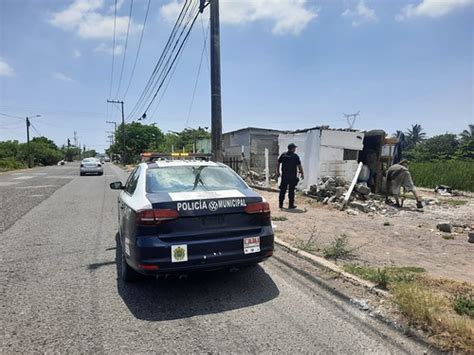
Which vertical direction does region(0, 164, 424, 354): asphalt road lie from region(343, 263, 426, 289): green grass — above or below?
below

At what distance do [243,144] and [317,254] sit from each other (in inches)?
657

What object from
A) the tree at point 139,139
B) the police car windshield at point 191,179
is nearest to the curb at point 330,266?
the police car windshield at point 191,179

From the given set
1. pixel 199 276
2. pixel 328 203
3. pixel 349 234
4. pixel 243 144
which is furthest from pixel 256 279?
pixel 243 144

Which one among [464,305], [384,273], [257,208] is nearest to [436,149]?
[384,273]

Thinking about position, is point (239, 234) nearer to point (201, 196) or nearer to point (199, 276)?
point (201, 196)

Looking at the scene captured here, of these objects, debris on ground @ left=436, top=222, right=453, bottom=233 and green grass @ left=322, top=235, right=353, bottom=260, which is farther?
debris on ground @ left=436, top=222, right=453, bottom=233

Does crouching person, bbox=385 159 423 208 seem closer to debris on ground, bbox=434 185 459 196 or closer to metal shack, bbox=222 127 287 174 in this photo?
debris on ground, bbox=434 185 459 196

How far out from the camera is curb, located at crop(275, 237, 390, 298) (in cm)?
394

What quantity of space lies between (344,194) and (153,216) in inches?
334

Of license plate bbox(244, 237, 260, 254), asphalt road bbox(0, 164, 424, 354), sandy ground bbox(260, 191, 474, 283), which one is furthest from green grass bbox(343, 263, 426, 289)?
license plate bbox(244, 237, 260, 254)

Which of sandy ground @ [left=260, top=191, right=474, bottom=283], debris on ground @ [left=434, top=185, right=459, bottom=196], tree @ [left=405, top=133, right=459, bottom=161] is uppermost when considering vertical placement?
tree @ [left=405, top=133, right=459, bottom=161]

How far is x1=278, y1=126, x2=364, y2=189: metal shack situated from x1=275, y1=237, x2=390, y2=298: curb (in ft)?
23.8

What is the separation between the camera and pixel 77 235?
714 centimetres

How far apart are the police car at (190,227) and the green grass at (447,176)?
16.6m
